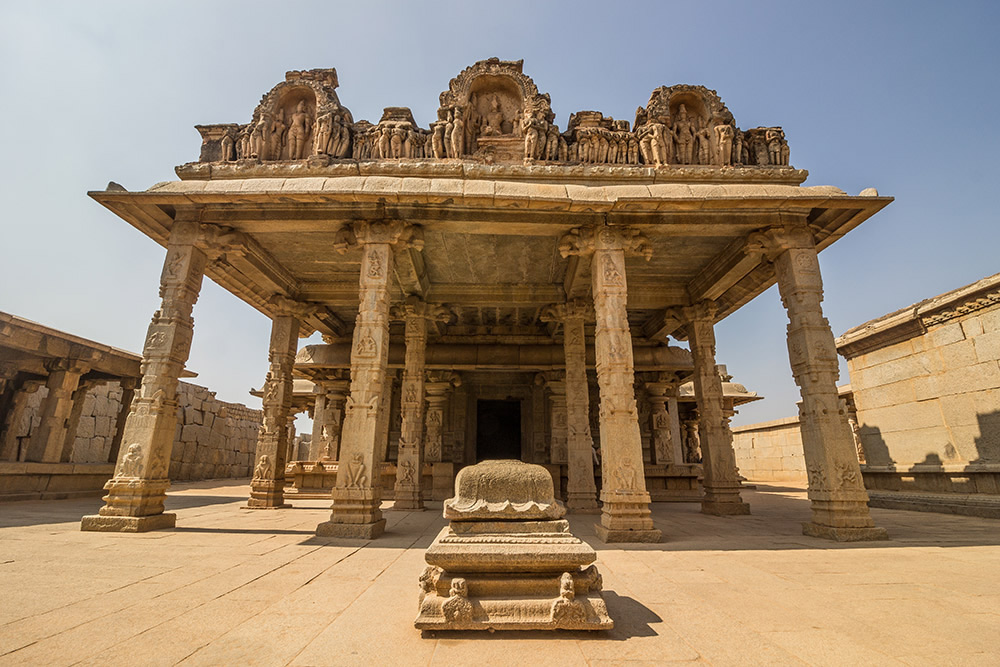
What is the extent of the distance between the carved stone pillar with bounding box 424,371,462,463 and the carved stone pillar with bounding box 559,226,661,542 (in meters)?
8.42

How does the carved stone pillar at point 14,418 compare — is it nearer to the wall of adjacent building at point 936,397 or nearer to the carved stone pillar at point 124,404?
the carved stone pillar at point 124,404

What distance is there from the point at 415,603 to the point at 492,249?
7313 mm

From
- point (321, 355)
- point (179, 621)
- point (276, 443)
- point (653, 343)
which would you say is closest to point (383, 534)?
point (179, 621)

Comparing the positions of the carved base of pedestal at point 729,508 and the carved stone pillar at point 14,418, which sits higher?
the carved stone pillar at point 14,418

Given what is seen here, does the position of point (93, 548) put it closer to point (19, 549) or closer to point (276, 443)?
point (19, 549)

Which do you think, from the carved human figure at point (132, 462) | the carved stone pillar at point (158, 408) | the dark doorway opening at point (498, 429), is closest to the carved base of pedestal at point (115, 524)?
the carved stone pillar at point (158, 408)

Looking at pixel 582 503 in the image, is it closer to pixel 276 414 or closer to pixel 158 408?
pixel 276 414

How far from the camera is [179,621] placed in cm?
297

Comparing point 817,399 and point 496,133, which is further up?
point 496,133

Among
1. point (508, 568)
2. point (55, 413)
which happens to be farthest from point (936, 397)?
point (55, 413)

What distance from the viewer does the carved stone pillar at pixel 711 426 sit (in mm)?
9672

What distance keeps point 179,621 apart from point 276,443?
26.5ft

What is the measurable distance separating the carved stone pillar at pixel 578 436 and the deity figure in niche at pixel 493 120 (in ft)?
14.5

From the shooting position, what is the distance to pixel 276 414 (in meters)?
10.3
